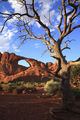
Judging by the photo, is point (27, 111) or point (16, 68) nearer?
point (27, 111)

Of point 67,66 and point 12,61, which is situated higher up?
point 12,61

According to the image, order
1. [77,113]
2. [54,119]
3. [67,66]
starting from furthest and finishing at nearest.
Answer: [67,66], [77,113], [54,119]

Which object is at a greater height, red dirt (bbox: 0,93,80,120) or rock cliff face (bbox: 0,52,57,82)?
rock cliff face (bbox: 0,52,57,82)

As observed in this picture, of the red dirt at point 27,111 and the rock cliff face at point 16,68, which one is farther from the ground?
the rock cliff face at point 16,68

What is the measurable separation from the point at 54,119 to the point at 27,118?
36.3 inches

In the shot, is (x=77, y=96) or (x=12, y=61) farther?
(x=12, y=61)

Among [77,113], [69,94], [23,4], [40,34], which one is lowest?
[77,113]

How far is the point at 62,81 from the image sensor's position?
4.68m

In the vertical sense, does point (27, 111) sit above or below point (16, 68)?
below

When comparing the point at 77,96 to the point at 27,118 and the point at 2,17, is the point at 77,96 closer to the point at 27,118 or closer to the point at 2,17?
the point at 27,118

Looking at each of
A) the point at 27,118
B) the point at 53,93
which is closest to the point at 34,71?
the point at 53,93

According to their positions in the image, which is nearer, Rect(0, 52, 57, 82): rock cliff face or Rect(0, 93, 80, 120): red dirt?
Rect(0, 93, 80, 120): red dirt

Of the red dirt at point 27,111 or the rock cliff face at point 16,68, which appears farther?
the rock cliff face at point 16,68

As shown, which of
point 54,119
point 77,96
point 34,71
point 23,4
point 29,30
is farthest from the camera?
point 34,71
